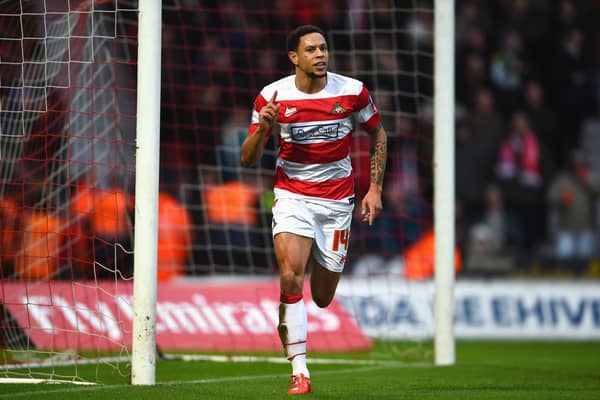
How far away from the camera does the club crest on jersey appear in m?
7.63

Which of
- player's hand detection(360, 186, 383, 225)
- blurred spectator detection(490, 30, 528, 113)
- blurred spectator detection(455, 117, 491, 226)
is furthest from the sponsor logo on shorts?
blurred spectator detection(490, 30, 528, 113)

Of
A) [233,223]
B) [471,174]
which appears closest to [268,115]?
[233,223]

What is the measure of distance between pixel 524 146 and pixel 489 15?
3.35m

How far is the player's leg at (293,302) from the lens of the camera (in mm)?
7379

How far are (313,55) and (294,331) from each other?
5.80 feet

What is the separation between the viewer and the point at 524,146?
57.5 ft

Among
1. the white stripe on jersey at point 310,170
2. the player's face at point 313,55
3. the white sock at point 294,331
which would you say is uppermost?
the player's face at point 313,55

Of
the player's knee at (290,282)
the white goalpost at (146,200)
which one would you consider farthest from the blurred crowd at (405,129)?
the player's knee at (290,282)

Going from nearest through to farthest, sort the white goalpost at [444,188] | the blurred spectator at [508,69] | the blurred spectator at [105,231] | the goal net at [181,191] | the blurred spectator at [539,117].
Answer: the goal net at [181,191]
the white goalpost at [444,188]
the blurred spectator at [105,231]
the blurred spectator at [539,117]
the blurred spectator at [508,69]

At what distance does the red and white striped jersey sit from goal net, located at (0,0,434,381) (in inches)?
85.8

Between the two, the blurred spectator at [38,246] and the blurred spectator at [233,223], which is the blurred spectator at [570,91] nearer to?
the blurred spectator at [233,223]

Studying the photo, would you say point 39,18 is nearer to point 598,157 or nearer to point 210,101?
point 210,101

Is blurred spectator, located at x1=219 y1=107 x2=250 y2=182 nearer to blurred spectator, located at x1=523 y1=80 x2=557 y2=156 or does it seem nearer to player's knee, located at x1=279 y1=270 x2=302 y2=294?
blurred spectator, located at x1=523 y1=80 x2=557 y2=156

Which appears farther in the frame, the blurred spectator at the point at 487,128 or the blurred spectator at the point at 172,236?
the blurred spectator at the point at 487,128
